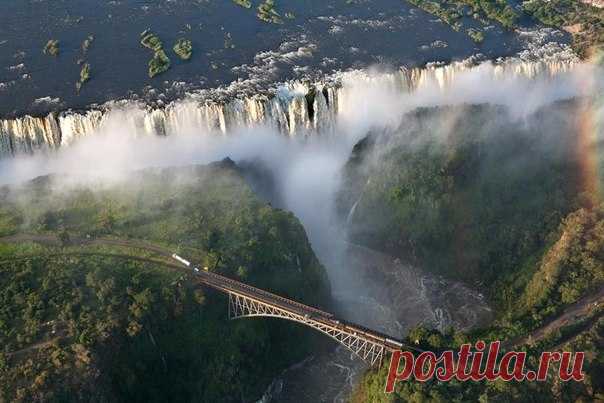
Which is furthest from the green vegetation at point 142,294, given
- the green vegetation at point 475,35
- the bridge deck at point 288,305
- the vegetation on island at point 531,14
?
the vegetation on island at point 531,14

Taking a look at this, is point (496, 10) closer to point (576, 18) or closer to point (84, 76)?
point (576, 18)

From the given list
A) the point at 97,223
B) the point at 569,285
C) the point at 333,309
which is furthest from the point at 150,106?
the point at 569,285

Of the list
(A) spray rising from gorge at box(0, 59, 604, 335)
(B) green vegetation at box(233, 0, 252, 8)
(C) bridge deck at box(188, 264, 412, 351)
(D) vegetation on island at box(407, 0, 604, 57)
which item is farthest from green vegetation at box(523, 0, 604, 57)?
(C) bridge deck at box(188, 264, 412, 351)

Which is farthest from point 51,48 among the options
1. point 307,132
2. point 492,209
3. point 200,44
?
point 492,209

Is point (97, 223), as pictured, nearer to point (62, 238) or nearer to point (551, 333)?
point (62, 238)

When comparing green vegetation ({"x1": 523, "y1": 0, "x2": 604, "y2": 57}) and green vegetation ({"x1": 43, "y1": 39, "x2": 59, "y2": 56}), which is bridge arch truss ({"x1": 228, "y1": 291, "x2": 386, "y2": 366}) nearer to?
green vegetation ({"x1": 43, "y1": 39, "x2": 59, "y2": 56})
